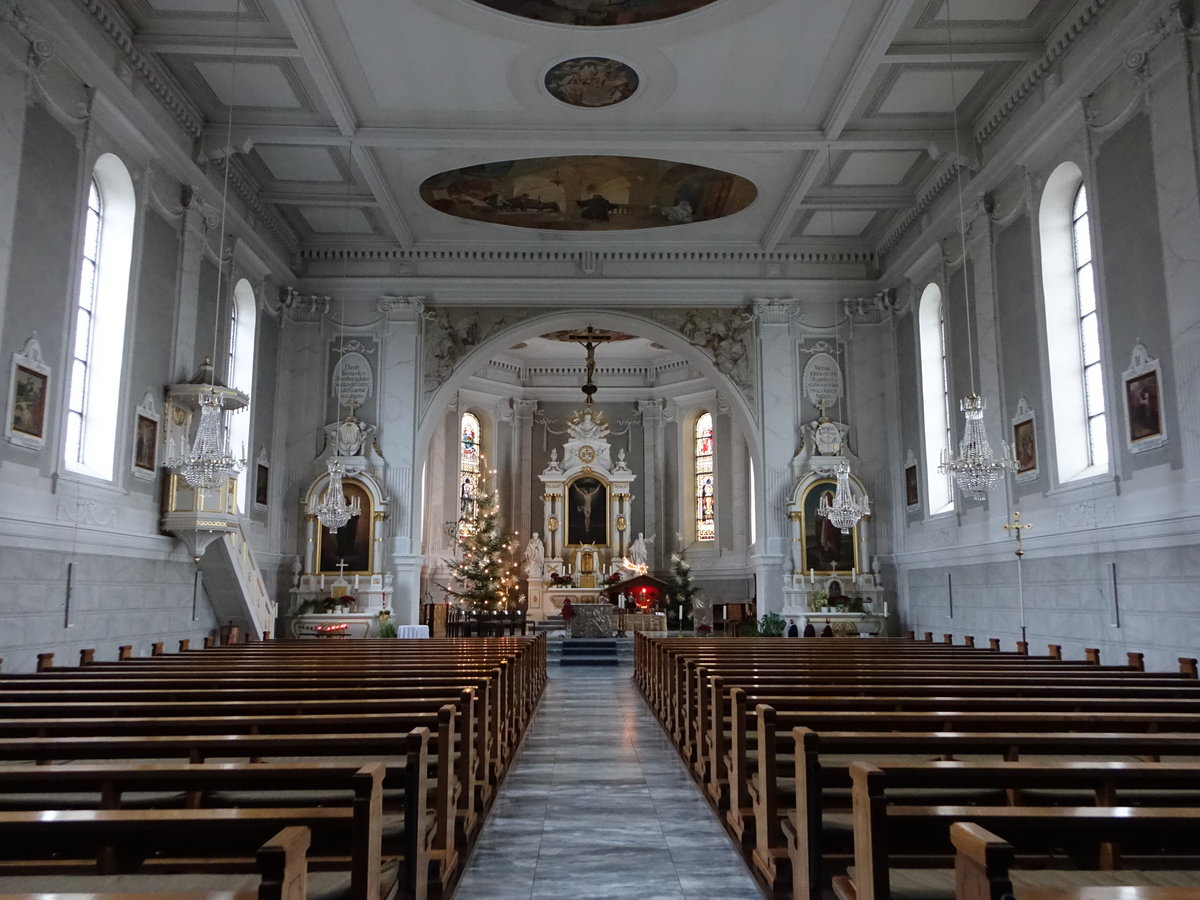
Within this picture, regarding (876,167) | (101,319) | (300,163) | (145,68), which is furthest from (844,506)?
(145,68)

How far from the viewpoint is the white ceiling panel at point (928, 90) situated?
496 inches

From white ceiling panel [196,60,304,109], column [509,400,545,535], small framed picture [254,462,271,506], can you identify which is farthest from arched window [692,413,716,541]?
white ceiling panel [196,60,304,109]

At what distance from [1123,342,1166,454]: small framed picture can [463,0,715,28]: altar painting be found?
6.45 meters

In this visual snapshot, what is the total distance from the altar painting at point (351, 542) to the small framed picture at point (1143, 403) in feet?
42.2

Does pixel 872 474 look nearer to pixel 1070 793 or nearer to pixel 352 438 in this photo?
pixel 352 438

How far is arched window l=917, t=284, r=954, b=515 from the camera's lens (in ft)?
52.8

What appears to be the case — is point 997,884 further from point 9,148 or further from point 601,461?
point 601,461

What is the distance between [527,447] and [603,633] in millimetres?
9124

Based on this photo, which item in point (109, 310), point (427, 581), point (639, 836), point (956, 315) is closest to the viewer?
point (639, 836)

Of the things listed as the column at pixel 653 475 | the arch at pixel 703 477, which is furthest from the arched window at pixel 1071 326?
the column at pixel 653 475

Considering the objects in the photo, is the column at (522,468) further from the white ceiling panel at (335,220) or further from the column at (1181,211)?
the column at (1181,211)

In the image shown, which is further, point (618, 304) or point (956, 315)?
point (618, 304)

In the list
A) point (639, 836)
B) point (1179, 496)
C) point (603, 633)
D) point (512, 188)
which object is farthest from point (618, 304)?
point (639, 836)

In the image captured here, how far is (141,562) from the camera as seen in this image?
11.7 meters
